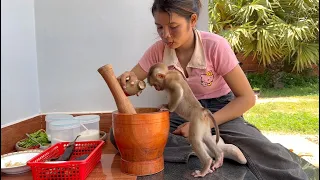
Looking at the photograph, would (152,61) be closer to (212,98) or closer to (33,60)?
(212,98)

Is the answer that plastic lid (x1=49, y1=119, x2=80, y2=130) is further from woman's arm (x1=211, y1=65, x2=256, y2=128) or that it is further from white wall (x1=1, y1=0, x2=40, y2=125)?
woman's arm (x1=211, y1=65, x2=256, y2=128)

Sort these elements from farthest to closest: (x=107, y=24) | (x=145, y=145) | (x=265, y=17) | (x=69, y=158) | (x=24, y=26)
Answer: (x=265, y=17) → (x=107, y=24) → (x=24, y=26) → (x=69, y=158) → (x=145, y=145)

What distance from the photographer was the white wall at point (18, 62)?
1.52 metres

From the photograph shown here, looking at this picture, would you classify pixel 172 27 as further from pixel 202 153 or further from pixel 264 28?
pixel 264 28

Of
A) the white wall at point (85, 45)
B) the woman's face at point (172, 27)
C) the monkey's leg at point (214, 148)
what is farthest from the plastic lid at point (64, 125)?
the monkey's leg at point (214, 148)

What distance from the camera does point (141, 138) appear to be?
0.93 m

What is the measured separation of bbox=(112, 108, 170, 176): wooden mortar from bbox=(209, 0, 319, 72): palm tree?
9.11 ft

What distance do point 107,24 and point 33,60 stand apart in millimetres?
459

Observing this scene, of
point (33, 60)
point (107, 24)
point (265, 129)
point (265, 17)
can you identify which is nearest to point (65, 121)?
point (33, 60)

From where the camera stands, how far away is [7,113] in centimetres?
153

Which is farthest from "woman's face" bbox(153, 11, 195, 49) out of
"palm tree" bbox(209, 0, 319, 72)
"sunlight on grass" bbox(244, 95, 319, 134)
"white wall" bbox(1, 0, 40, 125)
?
"palm tree" bbox(209, 0, 319, 72)

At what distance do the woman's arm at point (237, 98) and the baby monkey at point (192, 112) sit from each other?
0.26 m

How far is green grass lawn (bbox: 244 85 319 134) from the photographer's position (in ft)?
9.52

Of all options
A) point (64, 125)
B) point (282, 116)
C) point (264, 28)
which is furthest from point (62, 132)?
point (264, 28)
